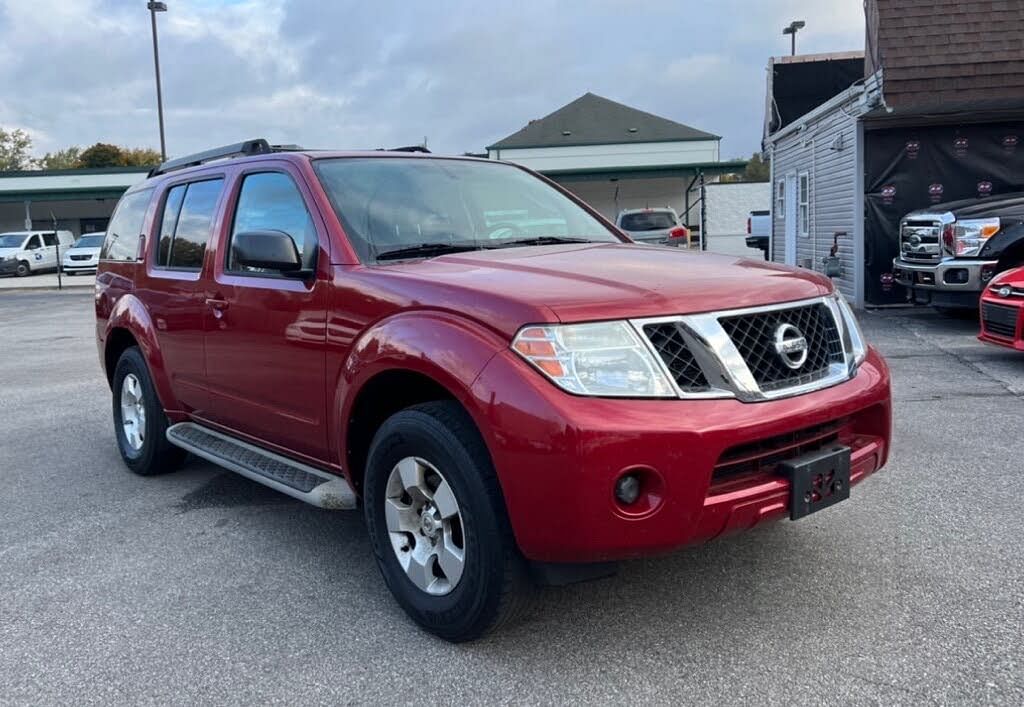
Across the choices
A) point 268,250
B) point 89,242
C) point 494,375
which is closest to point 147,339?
point 268,250

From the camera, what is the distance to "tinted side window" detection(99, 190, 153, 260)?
18.5 ft

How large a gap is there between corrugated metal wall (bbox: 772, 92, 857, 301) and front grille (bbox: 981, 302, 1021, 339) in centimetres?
623

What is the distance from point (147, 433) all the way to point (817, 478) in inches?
157

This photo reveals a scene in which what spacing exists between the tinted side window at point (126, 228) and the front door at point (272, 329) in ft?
4.77

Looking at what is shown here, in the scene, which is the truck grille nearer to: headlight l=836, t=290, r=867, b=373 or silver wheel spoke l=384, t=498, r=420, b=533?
headlight l=836, t=290, r=867, b=373

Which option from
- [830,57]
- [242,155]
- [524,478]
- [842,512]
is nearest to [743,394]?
[524,478]

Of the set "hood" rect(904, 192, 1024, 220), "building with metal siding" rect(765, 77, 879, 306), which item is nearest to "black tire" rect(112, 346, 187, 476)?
"hood" rect(904, 192, 1024, 220)

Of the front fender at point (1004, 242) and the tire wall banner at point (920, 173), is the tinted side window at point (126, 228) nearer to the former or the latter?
the front fender at point (1004, 242)

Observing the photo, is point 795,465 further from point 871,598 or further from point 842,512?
point 842,512

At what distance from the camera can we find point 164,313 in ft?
16.4

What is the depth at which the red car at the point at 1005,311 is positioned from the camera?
7.62m

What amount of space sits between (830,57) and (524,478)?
747 inches

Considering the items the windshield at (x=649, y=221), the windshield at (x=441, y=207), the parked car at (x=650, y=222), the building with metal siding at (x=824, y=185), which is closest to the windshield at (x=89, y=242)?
the parked car at (x=650, y=222)

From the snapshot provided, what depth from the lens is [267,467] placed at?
4125 mm
